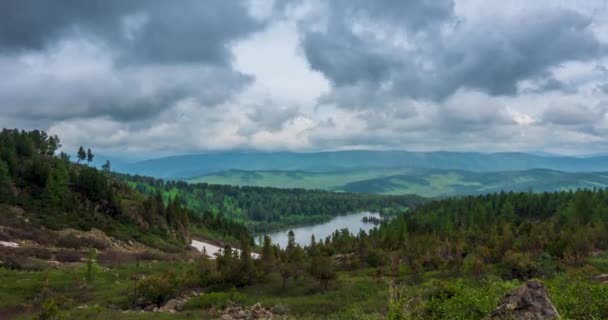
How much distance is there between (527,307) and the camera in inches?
583

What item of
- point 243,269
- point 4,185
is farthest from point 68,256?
point 4,185

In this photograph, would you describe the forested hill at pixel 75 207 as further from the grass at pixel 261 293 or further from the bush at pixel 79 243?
the grass at pixel 261 293

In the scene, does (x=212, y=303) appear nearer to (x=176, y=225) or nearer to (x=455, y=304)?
(x=455, y=304)

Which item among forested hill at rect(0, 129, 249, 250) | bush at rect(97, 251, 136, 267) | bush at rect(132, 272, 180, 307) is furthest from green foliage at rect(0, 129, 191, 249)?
bush at rect(132, 272, 180, 307)

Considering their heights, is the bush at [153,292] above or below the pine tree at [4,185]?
below

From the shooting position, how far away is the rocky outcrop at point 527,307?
47.6 feet

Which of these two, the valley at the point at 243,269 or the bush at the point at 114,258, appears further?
the bush at the point at 114,258

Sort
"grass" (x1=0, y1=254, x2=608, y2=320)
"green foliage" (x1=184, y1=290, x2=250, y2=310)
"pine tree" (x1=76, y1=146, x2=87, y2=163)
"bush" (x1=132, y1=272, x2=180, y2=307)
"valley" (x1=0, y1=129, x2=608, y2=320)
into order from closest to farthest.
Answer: "valley" (x1=0, y1=129, x2=608, y2=320) < "grass" (x1=0, y1=254, x2=608, y2=320) < "green foliage" (x1=184, y1=290, x2=250, y2=310) < "bush" (x1=132, y1=272, x2=180, y2=307) < "pine tree" (x1=76, y1=146, x2=87, y2=163)

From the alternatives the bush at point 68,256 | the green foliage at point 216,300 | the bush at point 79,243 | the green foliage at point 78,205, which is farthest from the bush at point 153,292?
the green foliage at point 78,205

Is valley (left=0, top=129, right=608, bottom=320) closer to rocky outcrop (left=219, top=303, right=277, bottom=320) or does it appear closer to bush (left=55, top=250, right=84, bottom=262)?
rocky outcrop (left=219, top=303, right=277, bottom=320)

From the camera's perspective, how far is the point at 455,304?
55.4ft

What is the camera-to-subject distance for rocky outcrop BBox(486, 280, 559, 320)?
47.6 feet

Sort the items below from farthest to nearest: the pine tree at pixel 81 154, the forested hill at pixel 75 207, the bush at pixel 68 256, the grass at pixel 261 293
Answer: the pine tree at pixel 81 154, the forested hill at pixel 75 207, the bush at pixel 68 256, the grass at pixel 261 293

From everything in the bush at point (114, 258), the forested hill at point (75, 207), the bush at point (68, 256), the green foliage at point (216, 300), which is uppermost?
the forested hill at point (75, 207)
